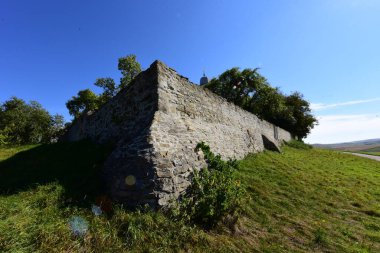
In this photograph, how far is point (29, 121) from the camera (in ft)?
101

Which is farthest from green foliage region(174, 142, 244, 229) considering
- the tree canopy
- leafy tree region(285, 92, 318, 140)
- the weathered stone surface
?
leafy tree region(285, 92, 318, 140)

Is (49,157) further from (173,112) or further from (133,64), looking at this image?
(133,64)

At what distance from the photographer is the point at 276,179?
8359 millimetres

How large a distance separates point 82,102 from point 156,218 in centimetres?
3379

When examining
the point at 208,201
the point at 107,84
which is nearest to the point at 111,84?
the point at 107,84

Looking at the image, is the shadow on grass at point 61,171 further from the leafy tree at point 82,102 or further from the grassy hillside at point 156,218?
the leafy tree at point 82,102

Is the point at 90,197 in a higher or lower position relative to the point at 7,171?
lower

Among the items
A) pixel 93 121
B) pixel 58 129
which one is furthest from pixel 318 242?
pixel 58 129

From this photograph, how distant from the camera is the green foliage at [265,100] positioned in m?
27.5

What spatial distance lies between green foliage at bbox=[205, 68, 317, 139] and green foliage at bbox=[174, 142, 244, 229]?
23.3m

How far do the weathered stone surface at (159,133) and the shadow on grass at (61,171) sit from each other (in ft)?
1.77

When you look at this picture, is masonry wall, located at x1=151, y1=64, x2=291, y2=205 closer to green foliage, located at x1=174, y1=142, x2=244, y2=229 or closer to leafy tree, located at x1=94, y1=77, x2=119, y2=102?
green foliage, located at x1=174, y1=142, x2=244, y2=229

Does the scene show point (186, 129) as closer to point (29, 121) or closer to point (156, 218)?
point (156, 218)

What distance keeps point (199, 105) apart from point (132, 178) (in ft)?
15.1
